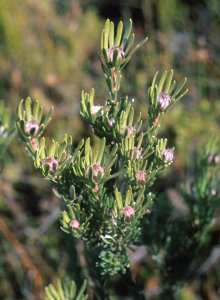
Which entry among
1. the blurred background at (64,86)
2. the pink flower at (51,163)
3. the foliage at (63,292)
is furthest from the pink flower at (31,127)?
the blurred background at (64,86)

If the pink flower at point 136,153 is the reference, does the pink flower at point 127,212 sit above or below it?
below

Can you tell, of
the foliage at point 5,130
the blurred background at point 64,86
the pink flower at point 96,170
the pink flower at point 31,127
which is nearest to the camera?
the pink flower at point 96,170

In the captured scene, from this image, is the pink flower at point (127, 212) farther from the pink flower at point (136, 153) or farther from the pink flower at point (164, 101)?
the pink flower at point (164, 101)

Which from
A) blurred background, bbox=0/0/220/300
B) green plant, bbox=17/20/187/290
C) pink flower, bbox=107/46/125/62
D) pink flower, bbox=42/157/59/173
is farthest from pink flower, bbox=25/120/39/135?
blurred background, bbox=0/0/220/300

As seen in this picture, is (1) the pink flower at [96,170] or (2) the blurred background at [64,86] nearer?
(1) the pink flower at [96,170]

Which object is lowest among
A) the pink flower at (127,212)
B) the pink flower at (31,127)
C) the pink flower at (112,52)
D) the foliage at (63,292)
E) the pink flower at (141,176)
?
the foliage at (63,292)

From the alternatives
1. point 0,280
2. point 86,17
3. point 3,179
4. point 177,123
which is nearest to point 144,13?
point 86,17

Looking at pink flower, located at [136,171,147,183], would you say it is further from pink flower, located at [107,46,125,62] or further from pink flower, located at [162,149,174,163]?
pink flower, located at [107,46,125,62]
